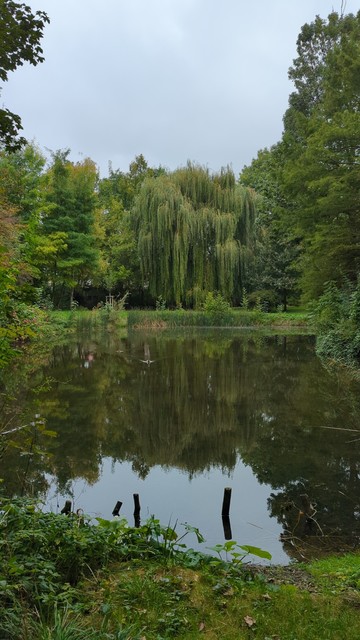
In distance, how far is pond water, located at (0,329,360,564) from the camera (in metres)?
4.92

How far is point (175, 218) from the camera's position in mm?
30172

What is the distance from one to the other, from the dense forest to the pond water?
4.09m

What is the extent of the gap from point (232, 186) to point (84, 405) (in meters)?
25.2

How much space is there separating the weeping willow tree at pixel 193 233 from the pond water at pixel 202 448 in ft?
54.1

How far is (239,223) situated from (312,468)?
2716cm

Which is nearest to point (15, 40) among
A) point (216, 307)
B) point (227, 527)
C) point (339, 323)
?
point (227, 527)

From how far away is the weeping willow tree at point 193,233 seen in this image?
98.7ft

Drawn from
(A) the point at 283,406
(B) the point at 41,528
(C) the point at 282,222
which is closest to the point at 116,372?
(A) the point at 283,406

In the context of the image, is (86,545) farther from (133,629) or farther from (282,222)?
(282,222)

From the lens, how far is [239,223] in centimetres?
3216

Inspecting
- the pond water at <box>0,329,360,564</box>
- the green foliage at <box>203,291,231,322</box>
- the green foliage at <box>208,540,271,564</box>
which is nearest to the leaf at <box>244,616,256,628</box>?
the green foliage at <box>208,540,271,564</box>

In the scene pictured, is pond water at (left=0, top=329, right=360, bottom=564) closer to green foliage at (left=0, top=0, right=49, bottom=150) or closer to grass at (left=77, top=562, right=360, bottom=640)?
grass at (left=77, top=562, right=360, bottom=640)

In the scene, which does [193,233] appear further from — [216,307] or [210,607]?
[210,607]

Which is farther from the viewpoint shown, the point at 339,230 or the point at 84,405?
the point at 339,230
